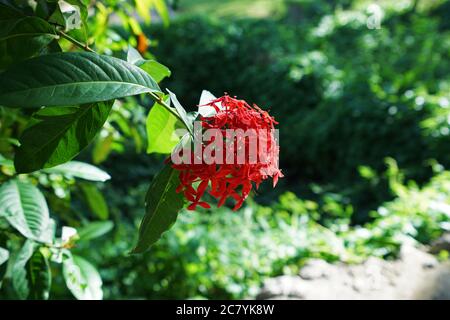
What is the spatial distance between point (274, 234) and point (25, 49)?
7.96 ft

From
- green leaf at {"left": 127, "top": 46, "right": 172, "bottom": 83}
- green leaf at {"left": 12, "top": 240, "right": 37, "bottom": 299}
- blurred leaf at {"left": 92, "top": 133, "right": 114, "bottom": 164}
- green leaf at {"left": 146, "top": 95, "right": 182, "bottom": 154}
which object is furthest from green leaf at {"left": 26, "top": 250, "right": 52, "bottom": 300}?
blurred leaf at {"left": 92, "top": 133, "right": 114, "bottom": 164}

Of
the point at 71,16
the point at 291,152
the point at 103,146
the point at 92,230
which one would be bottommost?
the point at 92,230

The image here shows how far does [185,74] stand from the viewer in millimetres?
6785

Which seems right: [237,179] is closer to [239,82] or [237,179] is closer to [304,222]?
[304,222]

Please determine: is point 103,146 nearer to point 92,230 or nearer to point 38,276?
point 92,230

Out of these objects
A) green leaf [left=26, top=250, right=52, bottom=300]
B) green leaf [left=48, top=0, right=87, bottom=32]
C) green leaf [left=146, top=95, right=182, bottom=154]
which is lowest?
green leaf [left=26, top=250, right=52, bottom=300]

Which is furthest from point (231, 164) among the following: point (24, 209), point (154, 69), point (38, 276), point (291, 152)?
point (291, 152)

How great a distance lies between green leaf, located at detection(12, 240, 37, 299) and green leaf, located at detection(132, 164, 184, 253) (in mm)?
477

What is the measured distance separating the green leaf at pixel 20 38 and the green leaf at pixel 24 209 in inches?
14.8

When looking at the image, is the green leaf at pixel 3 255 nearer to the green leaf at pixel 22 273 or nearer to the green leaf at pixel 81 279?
the green leaf at pixel 22 273

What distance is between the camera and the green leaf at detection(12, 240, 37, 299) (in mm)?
1191

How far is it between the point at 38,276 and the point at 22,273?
1.4 inches

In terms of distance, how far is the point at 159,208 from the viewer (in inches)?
33.5

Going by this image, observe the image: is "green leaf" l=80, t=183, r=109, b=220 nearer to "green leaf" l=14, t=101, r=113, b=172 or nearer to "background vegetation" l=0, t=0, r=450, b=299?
"background vegetation" l=0, t=0, r=450, b=299
